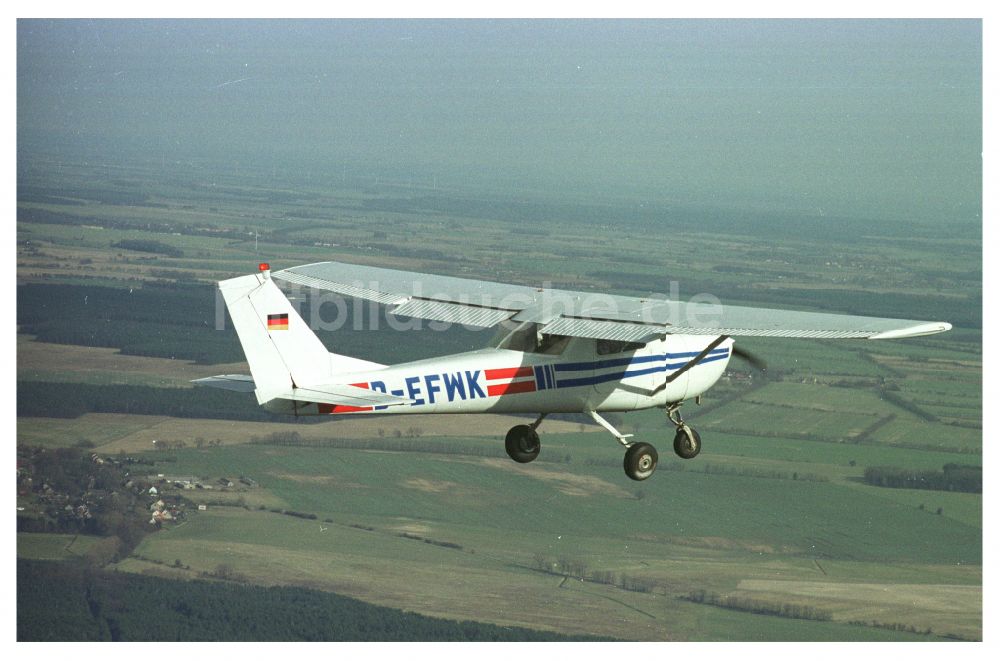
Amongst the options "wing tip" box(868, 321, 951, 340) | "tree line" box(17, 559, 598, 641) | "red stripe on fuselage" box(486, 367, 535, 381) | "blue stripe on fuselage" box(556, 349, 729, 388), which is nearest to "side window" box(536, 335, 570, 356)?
"blue stripe on fuselage" box(556, 349, 729, 388)

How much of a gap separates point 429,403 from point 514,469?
242 feet

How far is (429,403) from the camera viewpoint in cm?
2005

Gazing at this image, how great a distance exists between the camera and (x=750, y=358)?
74.3ft

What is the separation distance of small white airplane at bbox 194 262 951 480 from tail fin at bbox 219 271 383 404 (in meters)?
0.02

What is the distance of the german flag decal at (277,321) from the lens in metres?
18.4

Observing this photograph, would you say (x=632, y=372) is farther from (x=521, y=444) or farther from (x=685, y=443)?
(x=521, y=444)

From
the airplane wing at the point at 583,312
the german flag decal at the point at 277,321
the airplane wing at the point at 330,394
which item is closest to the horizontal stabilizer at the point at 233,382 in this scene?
the airplane wing at the point at 330,394

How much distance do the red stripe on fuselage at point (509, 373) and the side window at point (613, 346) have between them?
1.31 metres

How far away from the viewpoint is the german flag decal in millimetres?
18391

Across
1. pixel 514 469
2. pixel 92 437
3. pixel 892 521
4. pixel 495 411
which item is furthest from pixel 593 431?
pixel 495 411

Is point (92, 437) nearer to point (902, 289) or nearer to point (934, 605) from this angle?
point (934, 605)

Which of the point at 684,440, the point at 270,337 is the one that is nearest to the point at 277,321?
the point at 270,337

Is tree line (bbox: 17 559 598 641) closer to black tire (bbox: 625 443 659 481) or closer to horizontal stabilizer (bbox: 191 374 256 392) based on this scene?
black tire (bbox: 625 443 659 481)

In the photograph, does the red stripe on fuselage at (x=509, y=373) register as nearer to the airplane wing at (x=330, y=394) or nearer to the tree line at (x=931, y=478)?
the airplane wing at (x=330, y=394)
